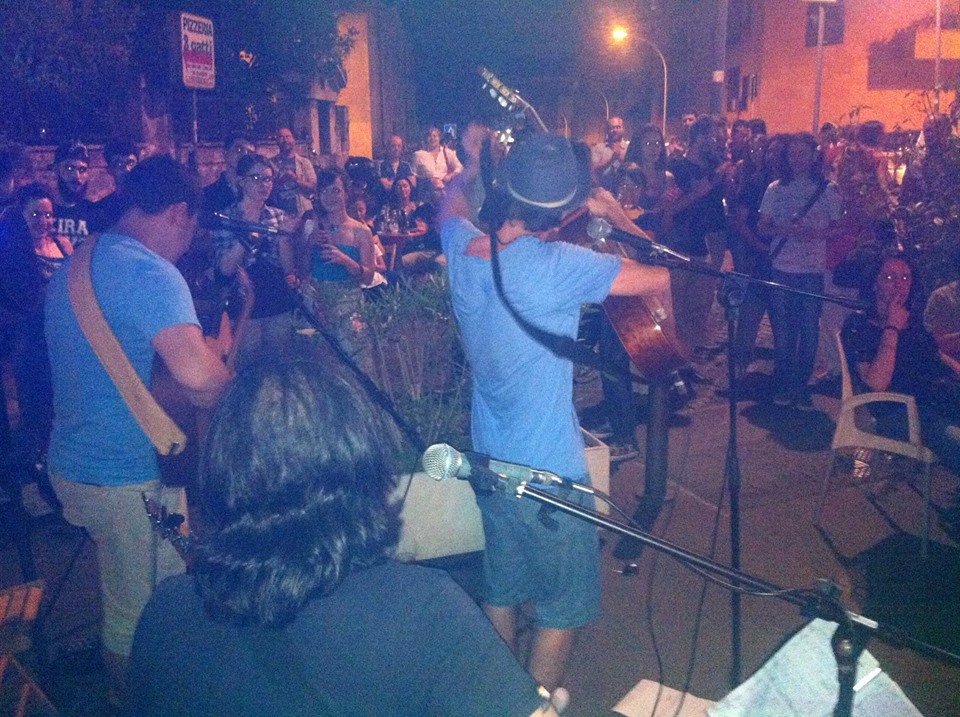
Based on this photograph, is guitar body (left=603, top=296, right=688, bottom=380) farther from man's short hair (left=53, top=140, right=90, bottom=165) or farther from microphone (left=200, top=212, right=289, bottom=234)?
man's short hair (left=53, top=140, right=90, bottom=165)

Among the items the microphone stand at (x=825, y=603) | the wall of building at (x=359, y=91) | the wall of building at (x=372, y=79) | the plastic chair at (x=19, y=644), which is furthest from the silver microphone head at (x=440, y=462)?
the wall of building at (x=359, y=91)

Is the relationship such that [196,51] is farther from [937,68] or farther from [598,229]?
[937,68]

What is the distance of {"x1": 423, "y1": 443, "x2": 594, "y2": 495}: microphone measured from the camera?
185cm

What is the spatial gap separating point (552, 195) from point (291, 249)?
162 inches

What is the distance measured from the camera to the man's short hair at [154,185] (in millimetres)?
2855

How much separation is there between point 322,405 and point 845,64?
24010 millimetres

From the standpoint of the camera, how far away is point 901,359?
4.99 m

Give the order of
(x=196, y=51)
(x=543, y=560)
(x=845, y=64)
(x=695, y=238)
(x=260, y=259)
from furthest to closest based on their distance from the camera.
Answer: (x=845, y=64), (x=196, y=51), (x=695, y=238), (x=260, y=259), (x=543, y=560)

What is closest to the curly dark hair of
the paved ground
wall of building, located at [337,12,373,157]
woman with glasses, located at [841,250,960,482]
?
the paved ground

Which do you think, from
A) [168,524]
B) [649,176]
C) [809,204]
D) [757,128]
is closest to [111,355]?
[168,524]

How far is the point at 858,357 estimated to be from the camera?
16.6 feet

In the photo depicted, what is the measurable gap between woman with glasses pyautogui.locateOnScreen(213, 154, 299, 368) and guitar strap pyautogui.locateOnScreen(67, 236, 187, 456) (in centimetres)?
191

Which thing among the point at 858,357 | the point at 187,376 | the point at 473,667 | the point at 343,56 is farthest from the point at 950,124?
the point at 343,56

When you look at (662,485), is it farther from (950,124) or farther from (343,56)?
(343,56)
